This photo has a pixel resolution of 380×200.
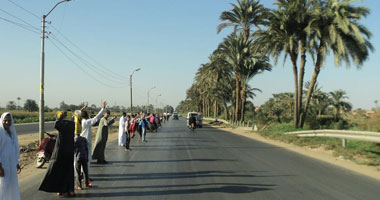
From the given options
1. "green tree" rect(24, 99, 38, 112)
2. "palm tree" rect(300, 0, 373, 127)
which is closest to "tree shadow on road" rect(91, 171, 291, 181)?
"palm tree" rect(300, 0, 373, 127)

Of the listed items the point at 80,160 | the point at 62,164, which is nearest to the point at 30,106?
the point at 80,160

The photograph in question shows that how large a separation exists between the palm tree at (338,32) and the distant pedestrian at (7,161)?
21.8 m

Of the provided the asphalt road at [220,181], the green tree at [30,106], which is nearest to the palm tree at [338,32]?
the asphalt road at [220,181]

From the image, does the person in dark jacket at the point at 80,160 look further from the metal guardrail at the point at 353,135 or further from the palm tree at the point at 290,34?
the palm tree at the point at 290,34

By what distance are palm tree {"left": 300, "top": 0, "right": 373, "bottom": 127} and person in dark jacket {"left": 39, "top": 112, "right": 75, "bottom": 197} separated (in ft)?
67.2

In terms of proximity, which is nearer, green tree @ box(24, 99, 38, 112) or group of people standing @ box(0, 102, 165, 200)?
group of people standing @ box(0, 102, 165, 200)

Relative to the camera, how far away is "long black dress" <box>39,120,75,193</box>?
6.87m

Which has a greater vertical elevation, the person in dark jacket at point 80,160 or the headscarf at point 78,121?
the headscarf at point 78,121

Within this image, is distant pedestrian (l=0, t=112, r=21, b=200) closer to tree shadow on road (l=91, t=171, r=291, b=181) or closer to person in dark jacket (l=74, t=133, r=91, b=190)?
person in dark jacket (l=74, t=133, r=91, b=190)

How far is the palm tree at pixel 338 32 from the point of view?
2364 cm

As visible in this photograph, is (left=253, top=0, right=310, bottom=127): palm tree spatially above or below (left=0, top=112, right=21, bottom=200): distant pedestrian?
above

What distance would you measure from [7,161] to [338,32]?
77.3 ft

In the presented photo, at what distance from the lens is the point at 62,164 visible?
699 cm

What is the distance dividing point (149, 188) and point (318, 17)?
21.8 m
